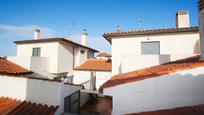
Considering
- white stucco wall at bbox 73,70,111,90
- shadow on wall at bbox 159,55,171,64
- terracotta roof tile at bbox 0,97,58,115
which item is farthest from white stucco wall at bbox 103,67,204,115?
white stucco wall at bbox 73,70,111,90

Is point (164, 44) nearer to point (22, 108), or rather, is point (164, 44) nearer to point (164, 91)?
point (164, 91)

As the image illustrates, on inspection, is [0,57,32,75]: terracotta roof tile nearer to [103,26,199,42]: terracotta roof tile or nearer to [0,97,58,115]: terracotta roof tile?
[0,97,58,115]: terracotta roof tile

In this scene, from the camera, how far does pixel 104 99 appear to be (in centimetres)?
1686

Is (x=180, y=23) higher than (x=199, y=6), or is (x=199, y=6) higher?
(x=180, y=23)

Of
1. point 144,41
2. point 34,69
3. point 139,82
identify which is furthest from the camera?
point 34,69

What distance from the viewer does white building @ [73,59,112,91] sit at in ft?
58.7

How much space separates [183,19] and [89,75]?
12.9 metres

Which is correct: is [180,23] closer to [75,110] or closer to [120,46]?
[120,46]

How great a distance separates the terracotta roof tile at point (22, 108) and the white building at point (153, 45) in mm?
5880

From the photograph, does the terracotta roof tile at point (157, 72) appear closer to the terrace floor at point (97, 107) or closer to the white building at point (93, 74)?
the terrace floor at point (97, 107)

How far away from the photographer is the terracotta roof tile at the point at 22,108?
718cm

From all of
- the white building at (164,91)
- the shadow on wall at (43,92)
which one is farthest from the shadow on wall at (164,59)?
the shadow on wall at (43,92)

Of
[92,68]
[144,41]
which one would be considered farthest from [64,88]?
[92,68]

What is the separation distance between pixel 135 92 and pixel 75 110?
7219 millimetres
